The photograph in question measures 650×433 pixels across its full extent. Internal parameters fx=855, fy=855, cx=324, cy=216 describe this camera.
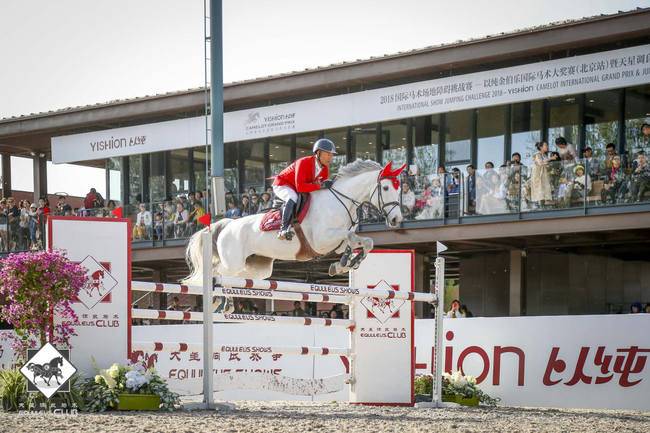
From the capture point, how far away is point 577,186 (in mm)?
14211

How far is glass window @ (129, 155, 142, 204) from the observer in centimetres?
2227

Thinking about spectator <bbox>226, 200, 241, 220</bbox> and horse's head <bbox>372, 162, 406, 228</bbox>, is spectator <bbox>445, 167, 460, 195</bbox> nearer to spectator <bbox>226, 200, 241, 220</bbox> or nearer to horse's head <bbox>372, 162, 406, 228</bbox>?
spectator <bbox>226, 200, 241, 220</bbox>

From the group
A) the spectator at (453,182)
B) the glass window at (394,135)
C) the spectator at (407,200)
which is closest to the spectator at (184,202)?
the glass window at (394,135)

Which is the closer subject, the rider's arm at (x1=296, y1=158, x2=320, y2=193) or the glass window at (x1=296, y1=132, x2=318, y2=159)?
the rider's arm at (x1=296, y1=158, x2=320, y2=193)

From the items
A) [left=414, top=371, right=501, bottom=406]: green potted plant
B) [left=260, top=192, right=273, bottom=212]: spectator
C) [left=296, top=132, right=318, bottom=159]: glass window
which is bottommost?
[left=414, top=371, right=501, bottom=406]: green potted plant

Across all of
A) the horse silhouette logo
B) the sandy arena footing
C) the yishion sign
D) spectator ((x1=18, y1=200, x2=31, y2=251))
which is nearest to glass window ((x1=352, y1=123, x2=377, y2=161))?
the yishion sign

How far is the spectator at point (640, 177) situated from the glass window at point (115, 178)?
13.5 meters

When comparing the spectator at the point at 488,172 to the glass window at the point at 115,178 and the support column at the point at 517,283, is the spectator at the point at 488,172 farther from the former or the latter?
the glass window at the point at 115,178

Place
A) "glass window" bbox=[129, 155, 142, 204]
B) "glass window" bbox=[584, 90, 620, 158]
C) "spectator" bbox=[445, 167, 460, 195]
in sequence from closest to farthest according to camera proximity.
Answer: "spectator" bbox=[445, 167, 460, 195] < "glass window" bbox=[584, 90, 620, 158] < "glass window" bbox=[129, 155, 142, 204]

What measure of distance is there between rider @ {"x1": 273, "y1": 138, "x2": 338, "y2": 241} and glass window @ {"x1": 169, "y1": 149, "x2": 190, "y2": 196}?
1308 cm

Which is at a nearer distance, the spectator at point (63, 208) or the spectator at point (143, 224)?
the spectator at point (143, 224)

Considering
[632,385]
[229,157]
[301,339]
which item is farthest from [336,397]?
[229,157]

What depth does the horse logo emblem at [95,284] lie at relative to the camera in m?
7.79

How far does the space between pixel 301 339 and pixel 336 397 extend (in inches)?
37.5
